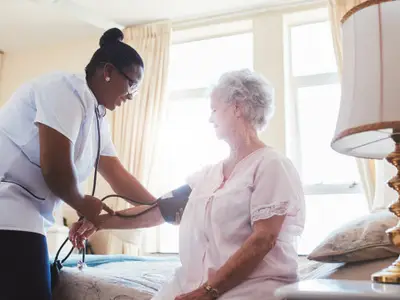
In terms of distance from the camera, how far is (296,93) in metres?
4.12

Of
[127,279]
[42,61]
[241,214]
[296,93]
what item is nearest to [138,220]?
[127,279]

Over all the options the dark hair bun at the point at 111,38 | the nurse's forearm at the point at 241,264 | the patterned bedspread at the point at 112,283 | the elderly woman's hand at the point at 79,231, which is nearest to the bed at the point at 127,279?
the patterned bedspread at the point at 112,283

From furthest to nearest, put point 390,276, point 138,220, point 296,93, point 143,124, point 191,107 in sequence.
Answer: point 191,107
point 143,124
point 296,93
point 138,220
point 390,276

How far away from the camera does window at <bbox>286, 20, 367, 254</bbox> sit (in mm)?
3834

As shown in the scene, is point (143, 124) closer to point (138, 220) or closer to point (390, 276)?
Result: point (138, 220)

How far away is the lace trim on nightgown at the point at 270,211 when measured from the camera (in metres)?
1.43

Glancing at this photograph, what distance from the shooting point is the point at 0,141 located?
163 centimetres

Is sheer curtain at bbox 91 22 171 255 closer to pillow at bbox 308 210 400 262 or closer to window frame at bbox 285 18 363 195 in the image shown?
window frame at bbox 285 18 363 195

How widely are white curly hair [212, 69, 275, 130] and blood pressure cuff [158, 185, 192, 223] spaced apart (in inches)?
14.1

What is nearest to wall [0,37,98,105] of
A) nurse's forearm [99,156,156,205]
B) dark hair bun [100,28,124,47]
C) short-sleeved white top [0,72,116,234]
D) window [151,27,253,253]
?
window [151,27,253,253]

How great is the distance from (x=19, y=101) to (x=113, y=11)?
9.13 feet

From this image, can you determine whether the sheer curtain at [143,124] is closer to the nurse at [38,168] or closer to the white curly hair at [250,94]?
the nurse at [38,168]

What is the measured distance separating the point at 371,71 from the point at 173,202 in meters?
1.05

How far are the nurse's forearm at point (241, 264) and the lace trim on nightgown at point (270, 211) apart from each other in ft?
0.17
